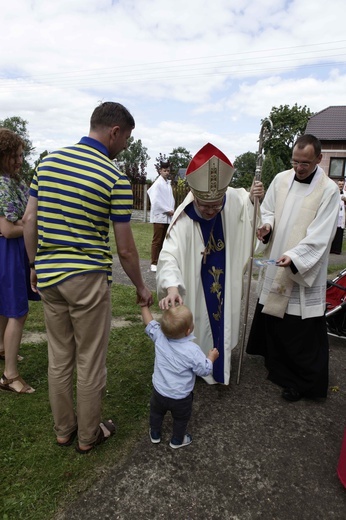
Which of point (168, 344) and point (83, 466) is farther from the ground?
point (168, 344)

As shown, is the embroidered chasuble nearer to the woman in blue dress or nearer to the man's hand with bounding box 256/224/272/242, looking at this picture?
the man's hand with bounding box 256/224/272/242

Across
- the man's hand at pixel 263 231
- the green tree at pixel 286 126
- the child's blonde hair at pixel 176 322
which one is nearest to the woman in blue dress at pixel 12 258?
the child's blonde hair at pixel 176 322

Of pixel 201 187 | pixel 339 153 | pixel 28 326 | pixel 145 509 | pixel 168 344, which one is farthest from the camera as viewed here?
pixel 339 153

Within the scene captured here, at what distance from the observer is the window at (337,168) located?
21.8m

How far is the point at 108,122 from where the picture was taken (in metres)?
2.08

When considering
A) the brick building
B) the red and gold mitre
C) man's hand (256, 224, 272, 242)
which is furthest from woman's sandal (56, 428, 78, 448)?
the brick building

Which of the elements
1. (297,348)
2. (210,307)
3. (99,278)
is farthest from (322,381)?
(99,278)

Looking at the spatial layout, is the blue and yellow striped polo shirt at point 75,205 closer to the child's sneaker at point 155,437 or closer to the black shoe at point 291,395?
the child's sneaker at point 155,437

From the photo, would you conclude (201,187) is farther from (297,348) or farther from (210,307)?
(297,348)

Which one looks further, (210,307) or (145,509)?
(210,307)

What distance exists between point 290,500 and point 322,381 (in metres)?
1.16

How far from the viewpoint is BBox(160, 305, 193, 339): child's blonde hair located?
2221 millimetres

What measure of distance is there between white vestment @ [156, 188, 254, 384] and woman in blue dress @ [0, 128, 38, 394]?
1.09 meters

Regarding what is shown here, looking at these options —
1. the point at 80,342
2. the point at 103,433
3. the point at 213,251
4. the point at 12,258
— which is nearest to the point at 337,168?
the point at 213,251
